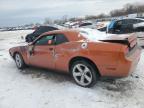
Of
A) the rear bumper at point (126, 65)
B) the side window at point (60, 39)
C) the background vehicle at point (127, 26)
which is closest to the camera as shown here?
the rear bumper at point (126, 65)

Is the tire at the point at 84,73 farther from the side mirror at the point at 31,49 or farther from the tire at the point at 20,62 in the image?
the tire at the point at 20,62

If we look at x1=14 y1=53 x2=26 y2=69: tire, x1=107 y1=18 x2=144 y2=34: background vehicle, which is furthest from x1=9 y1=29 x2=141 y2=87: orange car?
x1=107 y1=18 x2=144 y2=34: background vehicle

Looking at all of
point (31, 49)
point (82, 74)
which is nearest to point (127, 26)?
point (31, 49)

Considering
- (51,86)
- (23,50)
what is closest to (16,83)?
(51,86)

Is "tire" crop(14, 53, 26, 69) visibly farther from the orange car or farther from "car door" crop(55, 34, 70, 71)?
"car door" crop(55, 34, 70, 71)

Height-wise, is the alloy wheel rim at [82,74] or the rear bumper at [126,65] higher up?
the rear bumper at [126,65]

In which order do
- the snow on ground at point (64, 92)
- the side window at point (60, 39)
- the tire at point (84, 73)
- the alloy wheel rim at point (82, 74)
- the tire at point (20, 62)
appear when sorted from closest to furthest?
1. the snow on ground at point (64, 92)
2. the tire at point (84, 73)
3. the alloy wheel rim at point (82, 74)
4. the side window at point (60, 39)
5. the tire at point (20, 62)

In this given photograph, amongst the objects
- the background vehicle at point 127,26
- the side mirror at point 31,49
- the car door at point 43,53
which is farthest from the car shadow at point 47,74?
the background vehicle at point 127,26

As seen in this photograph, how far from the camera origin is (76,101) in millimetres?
5164

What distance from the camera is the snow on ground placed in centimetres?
503

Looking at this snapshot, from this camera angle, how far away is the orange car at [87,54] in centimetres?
529

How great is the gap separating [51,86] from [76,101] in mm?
1197

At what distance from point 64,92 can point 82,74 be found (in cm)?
63

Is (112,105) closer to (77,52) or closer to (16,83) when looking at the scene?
(77,52)
